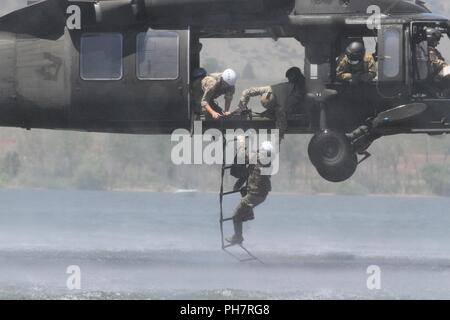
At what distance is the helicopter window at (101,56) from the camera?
20.9 meters

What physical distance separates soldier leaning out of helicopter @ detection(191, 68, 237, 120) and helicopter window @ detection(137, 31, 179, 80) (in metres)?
0.58

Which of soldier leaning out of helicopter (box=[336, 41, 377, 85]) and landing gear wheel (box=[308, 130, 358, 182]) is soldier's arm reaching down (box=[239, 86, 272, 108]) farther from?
soldier leaning out of helicopter (box=[336, 41, 377, 85])

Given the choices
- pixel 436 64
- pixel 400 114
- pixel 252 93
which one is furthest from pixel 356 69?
pixel 252 93

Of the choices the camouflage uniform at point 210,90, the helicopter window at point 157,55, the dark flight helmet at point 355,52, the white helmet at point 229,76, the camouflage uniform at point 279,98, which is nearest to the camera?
the dark flight helmet at point 355,52

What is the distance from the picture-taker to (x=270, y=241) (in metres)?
33.8

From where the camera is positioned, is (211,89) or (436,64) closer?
(436,64)

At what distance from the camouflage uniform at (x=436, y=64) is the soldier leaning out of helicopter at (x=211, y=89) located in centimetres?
315

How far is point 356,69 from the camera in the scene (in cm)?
2061

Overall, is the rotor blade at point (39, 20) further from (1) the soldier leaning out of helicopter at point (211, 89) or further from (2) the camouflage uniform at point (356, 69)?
(2) the camouflage uniform at point (356, 69)

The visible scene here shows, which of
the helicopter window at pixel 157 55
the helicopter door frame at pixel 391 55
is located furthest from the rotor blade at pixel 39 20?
the helicopter door frame at pixel 391 55

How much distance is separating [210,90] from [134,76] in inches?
48.9

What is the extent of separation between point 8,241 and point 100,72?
469 inches

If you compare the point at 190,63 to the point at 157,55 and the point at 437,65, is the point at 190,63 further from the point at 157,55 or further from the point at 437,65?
the point at 437,65

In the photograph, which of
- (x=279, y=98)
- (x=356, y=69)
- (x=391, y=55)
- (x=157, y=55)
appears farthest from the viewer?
(x=279, y=98)
